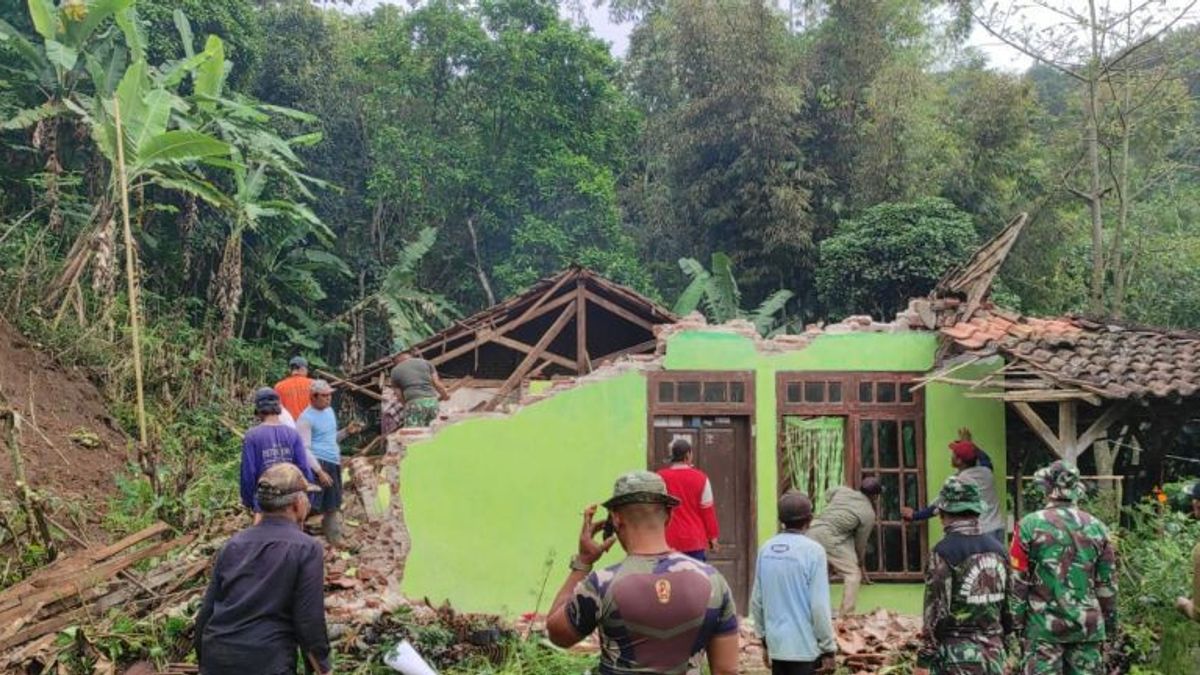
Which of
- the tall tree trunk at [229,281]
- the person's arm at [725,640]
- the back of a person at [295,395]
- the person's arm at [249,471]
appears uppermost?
the tall tree trunk at [229,281]

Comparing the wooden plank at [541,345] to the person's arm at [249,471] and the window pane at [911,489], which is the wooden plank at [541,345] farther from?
the person's arm at [249,471]

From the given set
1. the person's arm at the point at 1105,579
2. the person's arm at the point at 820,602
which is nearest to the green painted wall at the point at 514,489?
the person's arm at the point at 820,602

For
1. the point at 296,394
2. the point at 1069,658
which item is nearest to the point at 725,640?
the point at 1069,658

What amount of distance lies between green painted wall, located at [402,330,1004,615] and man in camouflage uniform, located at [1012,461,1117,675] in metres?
4.49

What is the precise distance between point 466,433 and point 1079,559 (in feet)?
19.7

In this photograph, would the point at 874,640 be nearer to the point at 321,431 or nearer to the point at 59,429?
the point at 321,431

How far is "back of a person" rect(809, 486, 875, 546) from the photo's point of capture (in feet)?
27.3

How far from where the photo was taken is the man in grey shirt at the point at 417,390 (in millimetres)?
11211

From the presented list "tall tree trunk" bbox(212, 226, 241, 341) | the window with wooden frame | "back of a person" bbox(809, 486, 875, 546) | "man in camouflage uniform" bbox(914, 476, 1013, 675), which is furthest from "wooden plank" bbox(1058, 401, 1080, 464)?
"tall tree trunk" bbox(212, 226, 241, 341)

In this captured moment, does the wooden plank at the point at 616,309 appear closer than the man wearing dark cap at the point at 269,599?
No

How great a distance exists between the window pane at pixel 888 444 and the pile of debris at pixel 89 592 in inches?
257

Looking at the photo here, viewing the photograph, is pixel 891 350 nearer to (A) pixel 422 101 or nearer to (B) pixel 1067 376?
(B) pixel 1067 376

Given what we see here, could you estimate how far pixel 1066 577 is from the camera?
518 centimetres

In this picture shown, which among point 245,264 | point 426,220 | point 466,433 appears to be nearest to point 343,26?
point 426,220
